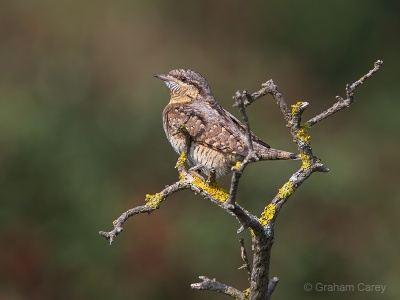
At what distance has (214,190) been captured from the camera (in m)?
3.78

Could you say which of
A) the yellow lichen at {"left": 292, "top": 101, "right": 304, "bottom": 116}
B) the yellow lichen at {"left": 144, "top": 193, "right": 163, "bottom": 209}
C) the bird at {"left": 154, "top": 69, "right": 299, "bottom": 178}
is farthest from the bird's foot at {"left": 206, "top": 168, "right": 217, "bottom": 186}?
the yellow lichen at {"left": 292, "top": 101, "right": 304, "bottom": 116}

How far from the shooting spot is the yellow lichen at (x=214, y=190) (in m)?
3.75

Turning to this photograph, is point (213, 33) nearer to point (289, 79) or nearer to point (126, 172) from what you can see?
point (289, 79)

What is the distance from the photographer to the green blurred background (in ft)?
26.2

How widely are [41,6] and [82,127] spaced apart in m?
2.49

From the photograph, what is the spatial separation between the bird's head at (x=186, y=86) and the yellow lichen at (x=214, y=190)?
1.37 metres

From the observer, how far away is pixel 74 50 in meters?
10.2

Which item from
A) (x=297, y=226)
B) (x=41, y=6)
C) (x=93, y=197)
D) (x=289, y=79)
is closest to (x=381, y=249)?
(x=297, y=226)

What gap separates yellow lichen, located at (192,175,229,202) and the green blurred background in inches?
146

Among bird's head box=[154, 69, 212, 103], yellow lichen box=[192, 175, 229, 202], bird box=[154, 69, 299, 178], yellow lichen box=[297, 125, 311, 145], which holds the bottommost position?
yellow lichen box=[192, 175, 229, 202]

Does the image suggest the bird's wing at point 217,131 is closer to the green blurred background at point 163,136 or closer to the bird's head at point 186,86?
the bird's head at point 186,86

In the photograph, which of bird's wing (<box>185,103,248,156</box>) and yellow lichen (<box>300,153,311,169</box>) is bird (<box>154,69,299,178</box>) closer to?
bird's wing (<box>185,103,248,156</box>)

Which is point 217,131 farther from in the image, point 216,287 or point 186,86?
point 216,287

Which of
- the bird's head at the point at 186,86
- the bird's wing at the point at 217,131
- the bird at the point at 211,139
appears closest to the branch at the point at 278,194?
the bird at the point at 211,139
